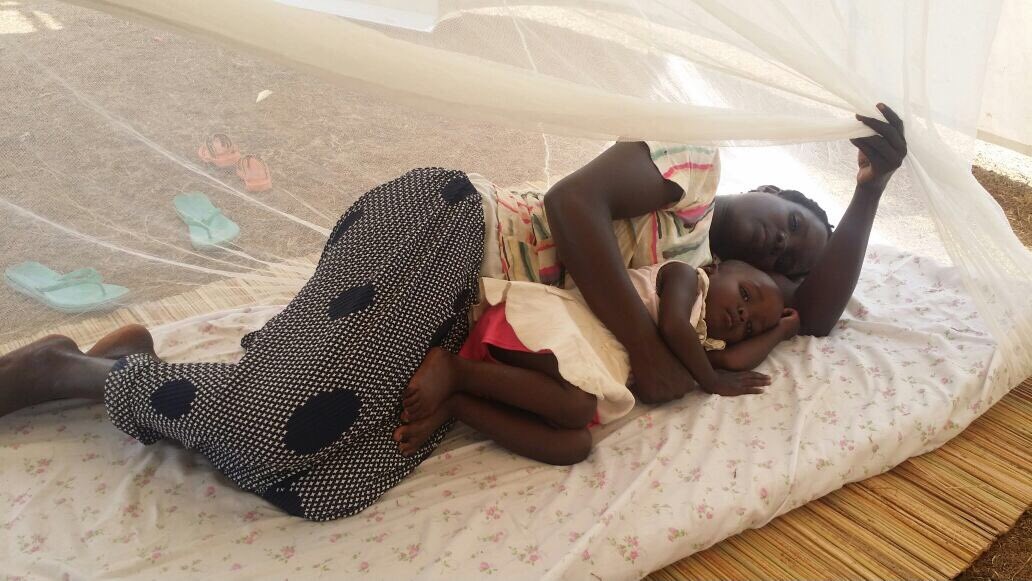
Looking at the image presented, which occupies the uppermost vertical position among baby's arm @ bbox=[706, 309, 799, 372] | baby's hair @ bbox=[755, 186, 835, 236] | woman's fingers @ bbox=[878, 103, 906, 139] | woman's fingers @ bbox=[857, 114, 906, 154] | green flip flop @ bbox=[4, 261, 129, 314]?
woman's fingers @ bbox=[878, 103, 906, 139]

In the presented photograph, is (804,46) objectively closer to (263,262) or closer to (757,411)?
(757,411)

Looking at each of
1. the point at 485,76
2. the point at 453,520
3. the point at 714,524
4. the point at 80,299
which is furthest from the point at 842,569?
the point at 80,299

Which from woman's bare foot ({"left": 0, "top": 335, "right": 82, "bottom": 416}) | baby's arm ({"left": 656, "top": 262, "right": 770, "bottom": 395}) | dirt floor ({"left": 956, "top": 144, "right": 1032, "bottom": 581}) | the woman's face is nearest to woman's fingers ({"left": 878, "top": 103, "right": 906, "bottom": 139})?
the woman's face

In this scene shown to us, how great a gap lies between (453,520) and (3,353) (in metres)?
0.83

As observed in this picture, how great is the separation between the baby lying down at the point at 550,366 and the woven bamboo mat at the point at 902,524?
0.25m

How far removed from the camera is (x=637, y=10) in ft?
3.57

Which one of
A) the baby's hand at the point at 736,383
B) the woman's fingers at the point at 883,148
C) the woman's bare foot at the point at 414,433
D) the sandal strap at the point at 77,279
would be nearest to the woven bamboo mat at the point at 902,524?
the baby's hand at the point at 736,383

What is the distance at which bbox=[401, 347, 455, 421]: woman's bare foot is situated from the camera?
121 centimetres

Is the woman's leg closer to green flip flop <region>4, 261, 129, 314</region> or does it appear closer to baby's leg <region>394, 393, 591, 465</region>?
green flip flop <region>4, 261, 129, 314</region>

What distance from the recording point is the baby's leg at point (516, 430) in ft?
4.14

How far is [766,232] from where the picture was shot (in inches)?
60.3

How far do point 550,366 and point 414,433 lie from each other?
23cm

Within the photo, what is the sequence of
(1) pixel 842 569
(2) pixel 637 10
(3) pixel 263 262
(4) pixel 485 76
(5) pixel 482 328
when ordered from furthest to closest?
(3) pixel 263 262 → (5) pixel 482 328 → (1) pixel 842 569 → (2) pixel 637 10 → (4) pixel 485 76

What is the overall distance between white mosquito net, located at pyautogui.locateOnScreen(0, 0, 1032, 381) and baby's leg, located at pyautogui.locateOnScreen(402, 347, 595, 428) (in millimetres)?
381
